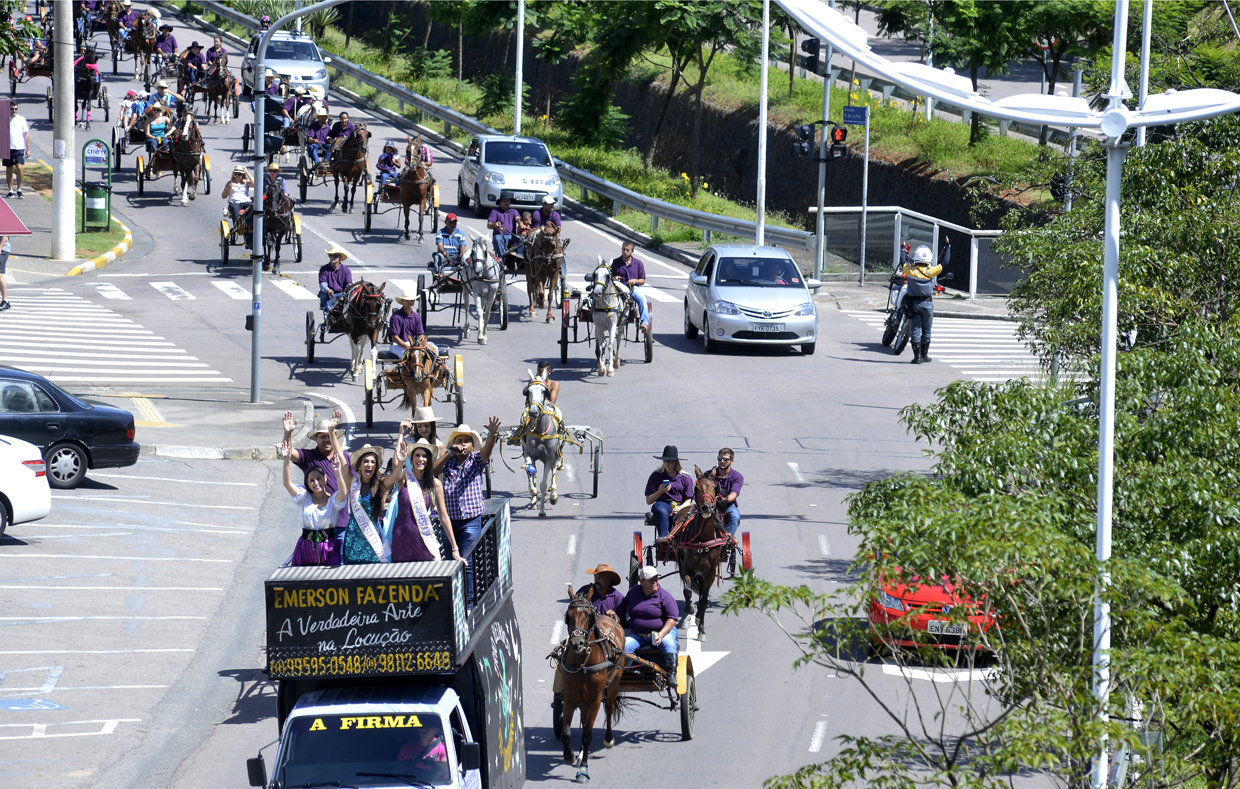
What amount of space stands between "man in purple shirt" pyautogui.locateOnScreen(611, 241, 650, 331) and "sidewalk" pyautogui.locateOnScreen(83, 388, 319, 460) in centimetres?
565

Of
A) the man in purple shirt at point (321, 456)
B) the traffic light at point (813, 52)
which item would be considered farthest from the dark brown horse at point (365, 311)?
the traffic light at point (813, 52)

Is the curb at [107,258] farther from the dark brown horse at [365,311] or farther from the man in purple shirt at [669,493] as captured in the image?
the man in purple shirt at [669,493]

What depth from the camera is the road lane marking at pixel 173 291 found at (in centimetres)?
3262

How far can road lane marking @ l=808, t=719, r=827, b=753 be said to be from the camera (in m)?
13.7

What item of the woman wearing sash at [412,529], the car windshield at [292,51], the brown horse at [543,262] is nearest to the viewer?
the woman wearing sash at [412,529]

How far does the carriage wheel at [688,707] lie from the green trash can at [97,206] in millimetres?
27697

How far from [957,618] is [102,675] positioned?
9.83 metres

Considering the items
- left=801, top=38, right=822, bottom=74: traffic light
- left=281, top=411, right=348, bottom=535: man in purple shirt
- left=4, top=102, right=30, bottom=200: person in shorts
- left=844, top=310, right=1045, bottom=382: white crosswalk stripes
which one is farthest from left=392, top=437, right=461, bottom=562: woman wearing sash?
left=801, top=38, right=822, bottom=74: traffic light

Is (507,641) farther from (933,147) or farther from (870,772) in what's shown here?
(933,147)

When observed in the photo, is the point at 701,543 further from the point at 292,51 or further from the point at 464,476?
the point at 292,51

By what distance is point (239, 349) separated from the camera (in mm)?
29250

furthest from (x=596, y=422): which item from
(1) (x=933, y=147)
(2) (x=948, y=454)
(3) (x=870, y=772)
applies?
(1) (x=933, y=147)

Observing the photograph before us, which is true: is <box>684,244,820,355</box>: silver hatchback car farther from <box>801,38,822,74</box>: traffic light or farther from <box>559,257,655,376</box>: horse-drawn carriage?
<box>801,38,822,74</box>: traffic light

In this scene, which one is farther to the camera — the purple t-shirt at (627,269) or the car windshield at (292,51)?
the car windshield at (292,51)
